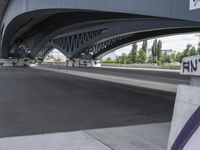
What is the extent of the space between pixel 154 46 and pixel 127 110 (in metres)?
112

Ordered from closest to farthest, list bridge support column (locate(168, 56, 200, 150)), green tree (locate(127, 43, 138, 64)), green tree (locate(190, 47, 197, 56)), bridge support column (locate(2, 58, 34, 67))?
bridge support column (locate(168, 56, 200, 150)) < bridge support column (locate(2, 58, 34, 67)) < green tree (locate(190, 47, 197, 56)) < green tree (locate(127, 43, 138, 64))

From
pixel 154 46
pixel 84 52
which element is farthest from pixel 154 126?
pixel 154 46

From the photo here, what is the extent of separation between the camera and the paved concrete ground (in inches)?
229

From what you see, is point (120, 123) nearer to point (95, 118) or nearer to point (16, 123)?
point (95, 118)

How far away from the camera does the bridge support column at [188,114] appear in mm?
4171

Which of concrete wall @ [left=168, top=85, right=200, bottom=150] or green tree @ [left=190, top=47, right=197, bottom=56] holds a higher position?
green tree @ [left=190, top=47, right=197, bottom=56]

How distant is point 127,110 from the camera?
10.2 metres

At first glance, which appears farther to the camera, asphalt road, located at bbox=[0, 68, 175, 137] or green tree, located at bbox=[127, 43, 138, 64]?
green tree, located at bbox=[127, 43, 138, 64]

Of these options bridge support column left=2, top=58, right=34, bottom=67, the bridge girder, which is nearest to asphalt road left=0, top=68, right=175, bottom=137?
the bridge girder

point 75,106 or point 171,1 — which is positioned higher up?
point 171,1

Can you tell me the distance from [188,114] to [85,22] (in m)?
23.5

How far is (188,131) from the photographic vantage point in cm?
429

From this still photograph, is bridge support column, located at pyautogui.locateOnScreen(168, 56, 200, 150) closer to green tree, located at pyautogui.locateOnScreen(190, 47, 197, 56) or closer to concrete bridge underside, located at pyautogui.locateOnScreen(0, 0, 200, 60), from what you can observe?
concrete bridge underside, located at pyautogui.locateOnScreen(0, 0, 200, 60)

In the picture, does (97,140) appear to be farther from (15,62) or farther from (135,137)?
(15,62)
